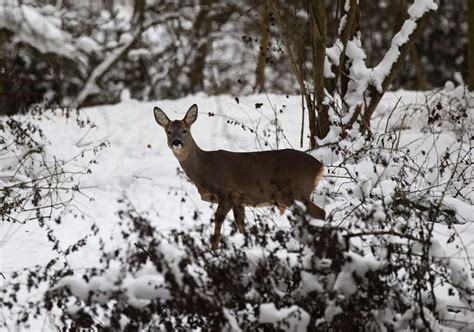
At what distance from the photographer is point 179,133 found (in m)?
7.18

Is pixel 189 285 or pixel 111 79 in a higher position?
pixel 111 79

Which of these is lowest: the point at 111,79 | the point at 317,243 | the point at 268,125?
the point at 317,243

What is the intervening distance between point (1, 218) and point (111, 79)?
1410 centimetres

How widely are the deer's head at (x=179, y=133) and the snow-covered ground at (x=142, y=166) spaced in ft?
0.78

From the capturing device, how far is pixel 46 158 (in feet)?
32.0

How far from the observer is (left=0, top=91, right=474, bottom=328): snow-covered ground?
6957 mm

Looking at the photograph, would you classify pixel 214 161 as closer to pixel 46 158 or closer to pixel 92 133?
pixel 46 158

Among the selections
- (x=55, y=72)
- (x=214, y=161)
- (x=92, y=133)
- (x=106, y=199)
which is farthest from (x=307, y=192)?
(x=55, y=72)

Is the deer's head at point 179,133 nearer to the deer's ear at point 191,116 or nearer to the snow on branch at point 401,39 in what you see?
the deer's ear at point 191,116

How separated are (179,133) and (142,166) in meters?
2.83

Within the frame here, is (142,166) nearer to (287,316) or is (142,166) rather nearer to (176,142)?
(176,142)

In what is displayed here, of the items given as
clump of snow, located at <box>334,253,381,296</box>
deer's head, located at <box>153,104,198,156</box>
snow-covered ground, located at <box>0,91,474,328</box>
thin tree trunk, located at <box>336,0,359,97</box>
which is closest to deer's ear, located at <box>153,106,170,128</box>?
deer's head, located at <box>153,104,198,156</box>

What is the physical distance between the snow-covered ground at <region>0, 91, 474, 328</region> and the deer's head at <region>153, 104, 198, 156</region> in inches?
9.4

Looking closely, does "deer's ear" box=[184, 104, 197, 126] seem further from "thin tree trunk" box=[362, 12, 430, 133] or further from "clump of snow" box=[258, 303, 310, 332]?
"clump of snow" box=[258, 303, 310, 332]
